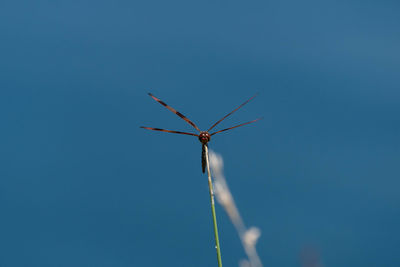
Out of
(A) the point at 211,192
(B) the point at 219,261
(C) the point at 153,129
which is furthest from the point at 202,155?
(B) the point at 219,261

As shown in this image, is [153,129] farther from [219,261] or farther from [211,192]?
[219,261]

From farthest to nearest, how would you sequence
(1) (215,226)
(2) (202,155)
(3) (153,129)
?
(2) (202,155)
(3) (153,129)
(1) (215,226)

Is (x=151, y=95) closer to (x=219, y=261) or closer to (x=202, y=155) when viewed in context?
(x=202, y=155)

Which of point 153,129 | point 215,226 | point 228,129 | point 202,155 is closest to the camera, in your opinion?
point 215,226

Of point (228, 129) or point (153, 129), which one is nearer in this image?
point (153, 129)

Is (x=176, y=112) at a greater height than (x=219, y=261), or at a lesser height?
greater

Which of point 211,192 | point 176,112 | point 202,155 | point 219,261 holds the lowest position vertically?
point 219,261
